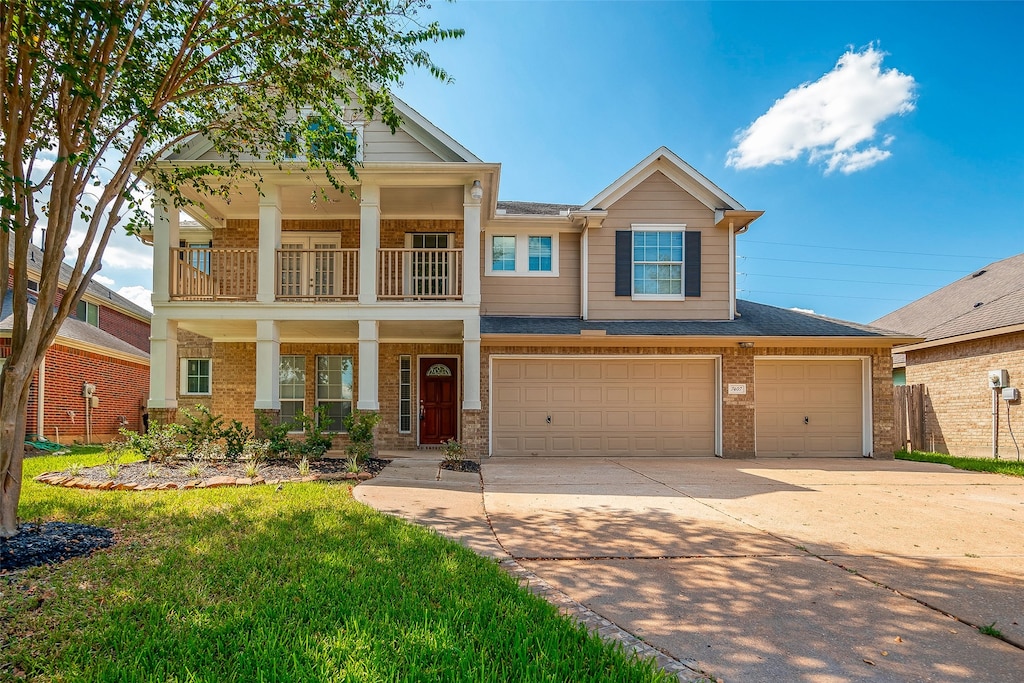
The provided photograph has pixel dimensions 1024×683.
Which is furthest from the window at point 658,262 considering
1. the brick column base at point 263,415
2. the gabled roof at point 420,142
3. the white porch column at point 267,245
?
the brick column base at point 263,415

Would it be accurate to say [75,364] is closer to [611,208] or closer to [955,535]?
[611,208]

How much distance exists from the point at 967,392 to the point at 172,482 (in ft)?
57.4

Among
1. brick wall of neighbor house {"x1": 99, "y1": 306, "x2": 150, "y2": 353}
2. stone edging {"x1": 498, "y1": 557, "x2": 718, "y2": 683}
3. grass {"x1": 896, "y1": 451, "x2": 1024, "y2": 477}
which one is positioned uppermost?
brick wall of neighbor house {"x1": 99, "y1": 306, "x2": 150, "y2": 353}

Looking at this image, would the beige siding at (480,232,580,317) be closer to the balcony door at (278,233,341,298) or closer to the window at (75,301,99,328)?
the balcony door at (278,233,341,298)

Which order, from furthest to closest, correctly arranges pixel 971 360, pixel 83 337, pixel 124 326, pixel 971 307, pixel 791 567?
1. pixel 124 326
2. pixel 971 307
3. pixel 83 337
4. pixel 971 360
5. pixel 791 567

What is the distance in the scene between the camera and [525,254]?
13094 mm

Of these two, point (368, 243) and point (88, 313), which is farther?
point (88, 313)

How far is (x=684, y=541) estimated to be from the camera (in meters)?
5.10

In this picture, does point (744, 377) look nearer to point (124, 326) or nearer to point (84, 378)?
point (84, 378)

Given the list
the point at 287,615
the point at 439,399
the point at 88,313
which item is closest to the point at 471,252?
the point at 439,399

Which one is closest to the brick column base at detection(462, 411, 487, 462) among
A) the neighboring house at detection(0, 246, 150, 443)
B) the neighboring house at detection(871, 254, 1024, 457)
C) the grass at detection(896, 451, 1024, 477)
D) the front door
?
the front door

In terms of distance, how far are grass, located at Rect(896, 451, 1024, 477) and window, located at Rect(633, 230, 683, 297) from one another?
22.2ft

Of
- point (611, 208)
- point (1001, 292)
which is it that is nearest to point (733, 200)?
point (611, 208)

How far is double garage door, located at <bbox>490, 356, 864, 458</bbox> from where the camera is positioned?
12.1m
